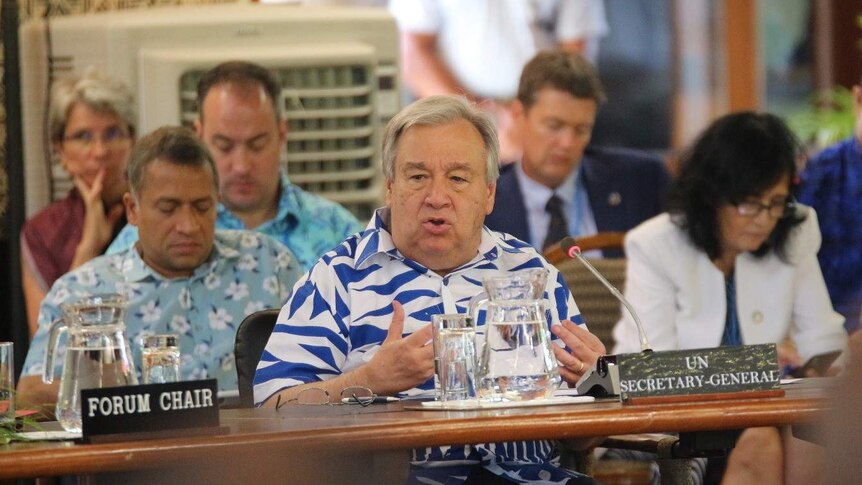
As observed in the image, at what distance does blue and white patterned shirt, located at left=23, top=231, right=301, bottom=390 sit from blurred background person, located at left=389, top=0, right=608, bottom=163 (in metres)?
2.67

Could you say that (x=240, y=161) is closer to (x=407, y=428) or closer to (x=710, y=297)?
(x=710, y=297)

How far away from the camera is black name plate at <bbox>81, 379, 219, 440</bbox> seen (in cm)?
174

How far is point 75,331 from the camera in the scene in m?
2.00

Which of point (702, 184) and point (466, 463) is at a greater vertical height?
point (702, 184)

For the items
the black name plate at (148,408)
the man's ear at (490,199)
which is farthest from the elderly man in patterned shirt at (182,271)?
the black name plate at (148,408)

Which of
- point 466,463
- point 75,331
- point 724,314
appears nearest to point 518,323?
point 466,463

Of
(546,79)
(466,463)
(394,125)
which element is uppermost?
(546,79)

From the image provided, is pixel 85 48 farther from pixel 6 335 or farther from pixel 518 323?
pixel 518 323

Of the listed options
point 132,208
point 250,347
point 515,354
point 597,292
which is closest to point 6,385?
point 250,347

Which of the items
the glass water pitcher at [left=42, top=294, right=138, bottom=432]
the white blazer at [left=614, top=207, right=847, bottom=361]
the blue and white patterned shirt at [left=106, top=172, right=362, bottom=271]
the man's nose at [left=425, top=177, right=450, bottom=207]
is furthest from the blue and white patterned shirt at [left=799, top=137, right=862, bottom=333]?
the glass water pitcher at [left=42, top=294, right=138, bottom=432]

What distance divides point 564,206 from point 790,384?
2.17 metres

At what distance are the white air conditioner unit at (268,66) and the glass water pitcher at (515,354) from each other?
2.36m

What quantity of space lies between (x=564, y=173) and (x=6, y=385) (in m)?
2.53

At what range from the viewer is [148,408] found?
1.77 m
